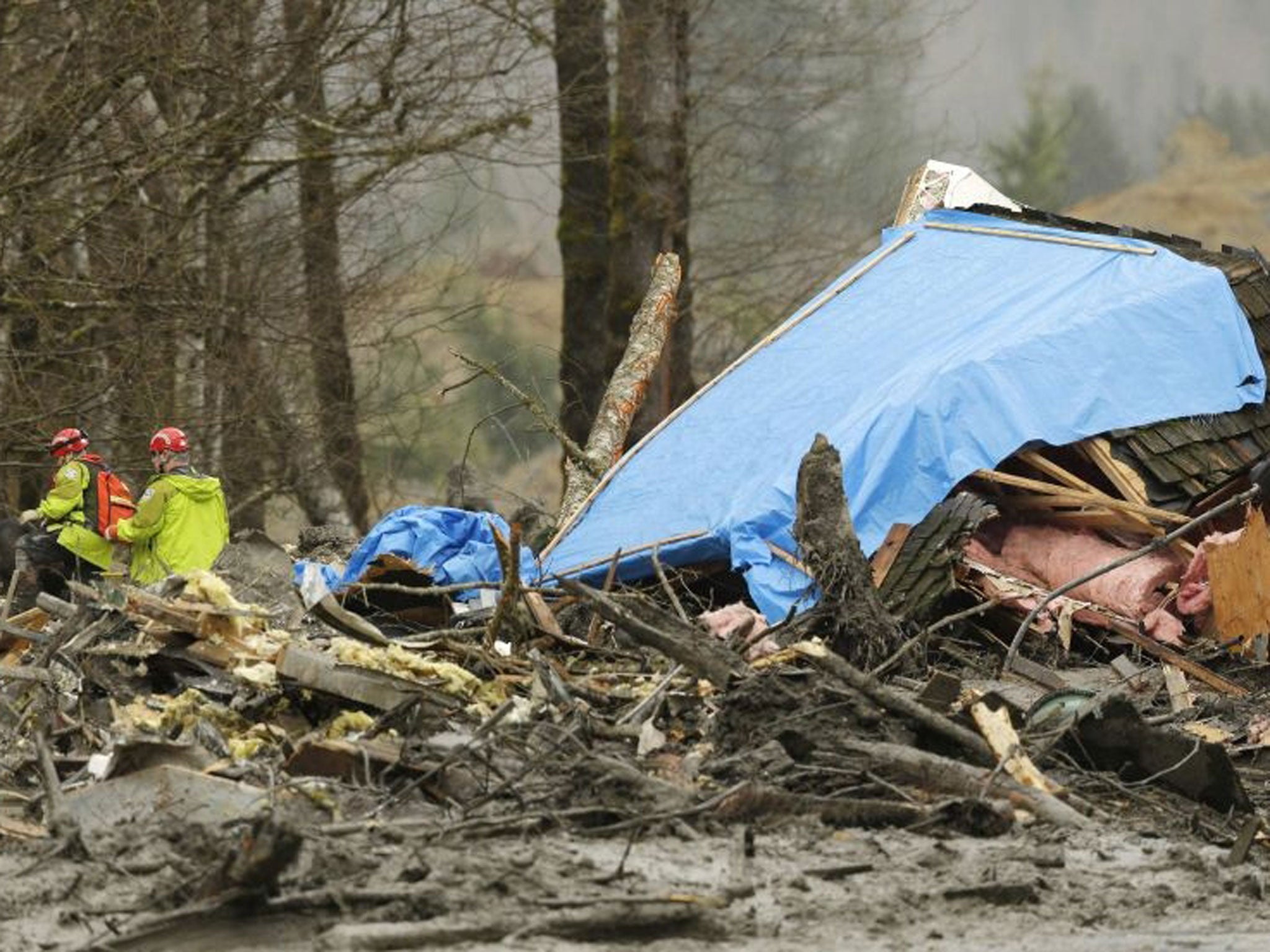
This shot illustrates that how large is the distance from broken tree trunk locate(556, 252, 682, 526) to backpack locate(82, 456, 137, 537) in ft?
9.27

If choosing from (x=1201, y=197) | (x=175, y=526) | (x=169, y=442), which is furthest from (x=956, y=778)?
(x=1201, y=197)

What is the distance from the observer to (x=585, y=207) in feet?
84.7

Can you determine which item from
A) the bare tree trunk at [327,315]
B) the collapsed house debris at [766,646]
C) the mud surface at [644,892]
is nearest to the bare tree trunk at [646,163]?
the bare tree trunk at [327,315]

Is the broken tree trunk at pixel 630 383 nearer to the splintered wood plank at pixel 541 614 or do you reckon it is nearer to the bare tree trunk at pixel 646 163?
the splintered wood plank at pixel 541 614

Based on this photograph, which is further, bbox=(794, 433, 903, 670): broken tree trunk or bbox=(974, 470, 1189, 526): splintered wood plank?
bbox=(974, 470, 1189, 526): splintered wood plank

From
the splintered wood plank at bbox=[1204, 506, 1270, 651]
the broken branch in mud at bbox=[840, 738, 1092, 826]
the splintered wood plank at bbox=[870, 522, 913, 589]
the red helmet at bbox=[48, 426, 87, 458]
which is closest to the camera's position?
the broken branch in mud at bbox=[840, 738, 1092, 826]

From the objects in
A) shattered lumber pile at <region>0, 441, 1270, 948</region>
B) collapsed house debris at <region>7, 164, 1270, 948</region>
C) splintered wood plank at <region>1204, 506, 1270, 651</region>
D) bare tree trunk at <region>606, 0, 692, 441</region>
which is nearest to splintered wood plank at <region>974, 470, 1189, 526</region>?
collapsed house debris at <region>7, 164, 1270, 948</region>

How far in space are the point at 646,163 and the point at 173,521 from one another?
1220 centimetres

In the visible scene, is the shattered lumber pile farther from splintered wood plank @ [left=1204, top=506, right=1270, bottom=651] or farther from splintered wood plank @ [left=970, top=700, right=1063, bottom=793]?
splintered wood plank @ [left=1204, top=506, right=1270, bottom=651]

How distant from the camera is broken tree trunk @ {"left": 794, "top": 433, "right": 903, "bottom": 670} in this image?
35.3 feet

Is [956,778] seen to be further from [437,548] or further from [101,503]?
[101,503]

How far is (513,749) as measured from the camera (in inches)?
340

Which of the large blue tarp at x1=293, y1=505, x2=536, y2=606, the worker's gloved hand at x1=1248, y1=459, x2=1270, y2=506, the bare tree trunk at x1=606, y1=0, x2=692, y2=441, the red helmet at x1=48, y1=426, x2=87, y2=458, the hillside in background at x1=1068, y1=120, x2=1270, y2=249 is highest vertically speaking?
the bare tree trunk at x1=606, y1=0, x2=692, y2=441

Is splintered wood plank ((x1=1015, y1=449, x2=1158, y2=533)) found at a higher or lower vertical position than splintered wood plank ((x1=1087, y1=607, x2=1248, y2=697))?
higher
